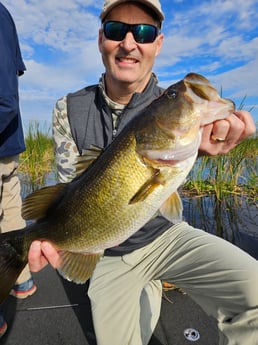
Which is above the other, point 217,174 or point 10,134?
point 10,134

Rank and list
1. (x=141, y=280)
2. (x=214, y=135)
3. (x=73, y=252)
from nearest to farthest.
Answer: (x=214, y=135)
(x=73, y=252)
(x=141, y=280)

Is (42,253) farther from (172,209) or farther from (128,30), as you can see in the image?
(128,30)

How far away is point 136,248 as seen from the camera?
2.70m

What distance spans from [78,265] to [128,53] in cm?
177

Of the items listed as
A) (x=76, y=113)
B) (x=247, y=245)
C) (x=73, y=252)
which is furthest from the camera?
(x=247, y=245)

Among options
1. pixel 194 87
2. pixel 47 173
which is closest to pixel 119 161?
pixel 194 87

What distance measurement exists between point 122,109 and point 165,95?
3.55 feet

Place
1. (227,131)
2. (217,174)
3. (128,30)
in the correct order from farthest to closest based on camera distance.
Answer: (217,174) → (128,30) → (227,131)

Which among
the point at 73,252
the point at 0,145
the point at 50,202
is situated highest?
the point at 0,145

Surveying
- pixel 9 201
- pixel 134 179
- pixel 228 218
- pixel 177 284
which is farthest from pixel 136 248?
pixel 228 218

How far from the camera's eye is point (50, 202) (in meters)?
2.05

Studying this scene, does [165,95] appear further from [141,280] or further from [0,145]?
[0,145]

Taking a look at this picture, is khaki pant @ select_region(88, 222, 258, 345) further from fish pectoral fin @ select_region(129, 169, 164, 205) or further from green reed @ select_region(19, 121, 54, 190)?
green reed @ select_region(19, 121, 54, 190)

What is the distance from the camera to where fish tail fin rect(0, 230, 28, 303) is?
1.98 m
